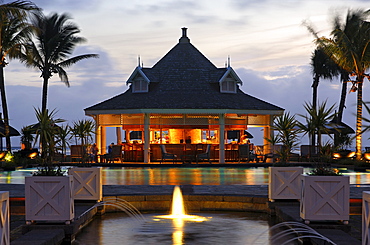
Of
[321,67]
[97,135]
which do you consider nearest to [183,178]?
[97,135]

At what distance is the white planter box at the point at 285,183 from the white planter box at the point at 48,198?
4.50 metres

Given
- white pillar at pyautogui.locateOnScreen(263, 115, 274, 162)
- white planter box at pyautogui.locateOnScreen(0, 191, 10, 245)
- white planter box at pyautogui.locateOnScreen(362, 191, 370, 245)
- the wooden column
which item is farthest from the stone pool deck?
white pillar at pyautogui.locateOnScreen(263, 115, 274, 162)

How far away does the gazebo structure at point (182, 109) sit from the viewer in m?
32.8

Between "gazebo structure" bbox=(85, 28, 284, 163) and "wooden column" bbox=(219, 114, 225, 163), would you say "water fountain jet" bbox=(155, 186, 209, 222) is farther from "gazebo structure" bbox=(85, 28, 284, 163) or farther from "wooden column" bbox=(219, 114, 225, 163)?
"wooden column" bbox=(219, 114, 225, 163)

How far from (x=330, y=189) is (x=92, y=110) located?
83.8ft

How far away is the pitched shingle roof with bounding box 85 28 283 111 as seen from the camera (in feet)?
109

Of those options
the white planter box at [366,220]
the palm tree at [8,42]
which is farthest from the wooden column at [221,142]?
the white planter box at [366,220]

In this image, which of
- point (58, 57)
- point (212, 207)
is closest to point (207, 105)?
point (58, 57)

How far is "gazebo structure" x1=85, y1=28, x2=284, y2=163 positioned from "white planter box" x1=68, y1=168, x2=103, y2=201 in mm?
19632

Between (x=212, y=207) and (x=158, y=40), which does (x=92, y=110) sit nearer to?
(x=158, y=40)

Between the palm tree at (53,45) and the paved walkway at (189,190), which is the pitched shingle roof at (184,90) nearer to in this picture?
the palm tree at (53,45)

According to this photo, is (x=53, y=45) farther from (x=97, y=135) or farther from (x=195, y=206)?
(x=195, y=206)

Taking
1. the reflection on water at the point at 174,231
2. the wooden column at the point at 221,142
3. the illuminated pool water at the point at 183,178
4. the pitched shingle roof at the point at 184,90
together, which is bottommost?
the reflection on water at the point at 174,231

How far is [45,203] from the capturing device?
31.9ft
